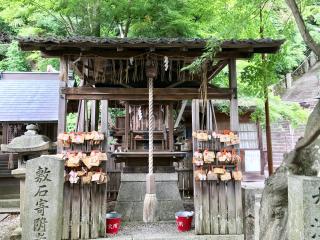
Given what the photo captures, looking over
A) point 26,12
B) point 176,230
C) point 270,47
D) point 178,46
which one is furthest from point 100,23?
point 176,230

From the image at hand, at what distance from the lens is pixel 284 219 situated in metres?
4.64

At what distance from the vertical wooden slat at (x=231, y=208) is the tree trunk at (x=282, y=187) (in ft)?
6.39

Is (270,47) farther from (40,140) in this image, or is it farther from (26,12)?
(26,12)

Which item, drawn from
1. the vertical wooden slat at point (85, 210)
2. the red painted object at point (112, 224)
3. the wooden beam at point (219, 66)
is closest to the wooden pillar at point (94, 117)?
the vertical wooden slat at point (85, 210)

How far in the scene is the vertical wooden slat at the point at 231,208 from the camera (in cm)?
693

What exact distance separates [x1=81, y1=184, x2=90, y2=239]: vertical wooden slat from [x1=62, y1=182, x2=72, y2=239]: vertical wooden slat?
0.28m

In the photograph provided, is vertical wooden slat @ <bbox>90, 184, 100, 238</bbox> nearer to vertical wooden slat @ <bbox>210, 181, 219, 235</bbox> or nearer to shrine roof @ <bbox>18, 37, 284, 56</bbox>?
vertical wooden slat @ <bbox>210, 181, 219, 235</bbox>

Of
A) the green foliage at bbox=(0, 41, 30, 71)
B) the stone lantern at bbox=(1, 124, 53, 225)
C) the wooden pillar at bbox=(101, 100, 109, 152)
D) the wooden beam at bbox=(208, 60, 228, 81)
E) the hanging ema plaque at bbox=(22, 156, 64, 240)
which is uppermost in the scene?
the green foliage at bbox=(0, 41, 30, 71)

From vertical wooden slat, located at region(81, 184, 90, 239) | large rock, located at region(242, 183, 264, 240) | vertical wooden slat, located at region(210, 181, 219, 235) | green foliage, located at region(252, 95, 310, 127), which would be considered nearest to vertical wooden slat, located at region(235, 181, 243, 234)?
large rock, located at region(242, 183, 264, 240)

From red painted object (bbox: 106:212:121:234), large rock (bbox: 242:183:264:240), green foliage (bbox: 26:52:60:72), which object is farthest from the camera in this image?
green foliage (bbox: 26:52:60:72)

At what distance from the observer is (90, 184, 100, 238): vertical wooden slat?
263 inches

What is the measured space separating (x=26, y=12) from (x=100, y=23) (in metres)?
2.70

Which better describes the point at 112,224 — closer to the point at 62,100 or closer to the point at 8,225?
the point at 62,100

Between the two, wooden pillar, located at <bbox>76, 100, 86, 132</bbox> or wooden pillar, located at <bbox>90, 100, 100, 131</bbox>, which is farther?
wooden pillar, located at <bbox>90, 100, 100, 131</bbox>
